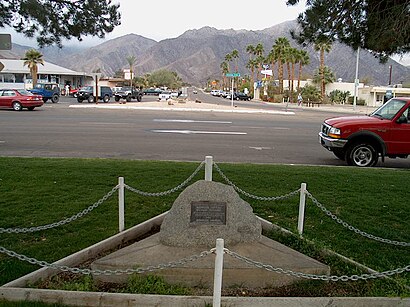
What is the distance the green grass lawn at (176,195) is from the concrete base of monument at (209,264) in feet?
1.39

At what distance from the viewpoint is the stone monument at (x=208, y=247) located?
436 cm

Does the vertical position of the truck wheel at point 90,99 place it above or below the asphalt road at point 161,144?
above

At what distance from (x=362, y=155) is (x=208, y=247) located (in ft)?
25.5

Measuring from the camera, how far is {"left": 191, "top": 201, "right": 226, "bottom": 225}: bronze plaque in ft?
16.6

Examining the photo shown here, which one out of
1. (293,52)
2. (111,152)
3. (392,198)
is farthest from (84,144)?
(293,52)

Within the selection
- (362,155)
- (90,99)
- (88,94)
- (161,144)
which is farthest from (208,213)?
(90,99)

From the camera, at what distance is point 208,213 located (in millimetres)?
5105

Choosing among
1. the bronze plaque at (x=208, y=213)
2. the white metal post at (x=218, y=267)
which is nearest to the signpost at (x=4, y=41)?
the bronze plaque at (x=208, y=213)

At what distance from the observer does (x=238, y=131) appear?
1980cm

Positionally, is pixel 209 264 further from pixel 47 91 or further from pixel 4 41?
pixel 47 91

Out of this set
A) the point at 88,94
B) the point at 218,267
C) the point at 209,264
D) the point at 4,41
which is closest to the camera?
the point at 218,267

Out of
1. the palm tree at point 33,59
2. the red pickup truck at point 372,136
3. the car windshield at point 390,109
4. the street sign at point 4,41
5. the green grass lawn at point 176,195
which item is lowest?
the green grass lawn at point 176,195

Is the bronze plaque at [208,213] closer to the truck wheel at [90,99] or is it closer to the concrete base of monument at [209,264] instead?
the concrete base of monument at [209,264]

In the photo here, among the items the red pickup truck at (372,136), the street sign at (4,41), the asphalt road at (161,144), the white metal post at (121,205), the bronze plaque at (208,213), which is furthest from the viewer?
the asphalt road at (161,144)
